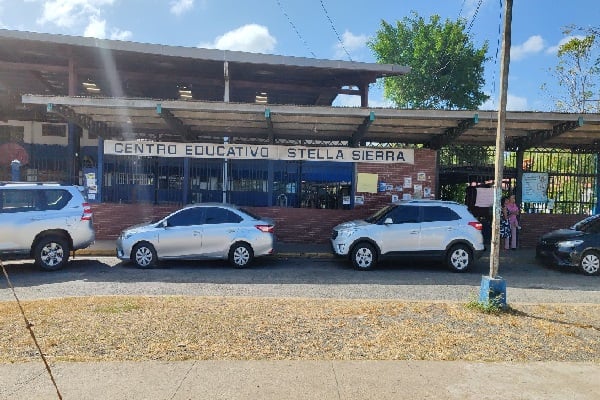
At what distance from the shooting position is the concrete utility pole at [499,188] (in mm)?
6812

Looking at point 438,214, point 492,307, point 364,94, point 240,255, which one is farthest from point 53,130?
point 492,307

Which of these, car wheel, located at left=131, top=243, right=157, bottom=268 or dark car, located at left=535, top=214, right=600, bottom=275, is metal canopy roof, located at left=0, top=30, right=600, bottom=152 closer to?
dark car, located at left=535, top=214, right=600, bottom=275

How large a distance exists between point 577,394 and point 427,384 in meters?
1.33

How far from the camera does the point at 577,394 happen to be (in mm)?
4207

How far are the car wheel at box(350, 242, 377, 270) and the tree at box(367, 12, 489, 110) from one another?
18.7 metres

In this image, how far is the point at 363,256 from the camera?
10.6 meters

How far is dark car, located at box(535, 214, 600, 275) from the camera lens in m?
10.6

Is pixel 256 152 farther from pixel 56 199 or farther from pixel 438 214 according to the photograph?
pixel 438 214

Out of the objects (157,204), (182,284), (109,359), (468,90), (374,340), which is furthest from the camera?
(468,90)

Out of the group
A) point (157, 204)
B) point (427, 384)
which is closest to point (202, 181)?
point (157, 204)

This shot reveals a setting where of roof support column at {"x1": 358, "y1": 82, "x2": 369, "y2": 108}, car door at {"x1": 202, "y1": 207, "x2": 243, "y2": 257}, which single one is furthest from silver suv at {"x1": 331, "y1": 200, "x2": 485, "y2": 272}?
roof support column at {"x1": 358, "y1": 82, "x2": 369, "y2": 108}

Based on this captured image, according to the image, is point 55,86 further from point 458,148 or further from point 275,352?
point 275,352

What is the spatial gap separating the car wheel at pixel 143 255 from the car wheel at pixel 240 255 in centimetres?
177

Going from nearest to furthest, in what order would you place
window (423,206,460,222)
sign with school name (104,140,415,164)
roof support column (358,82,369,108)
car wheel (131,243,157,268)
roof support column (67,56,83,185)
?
car wheel (131,243,157,268) → window (423,206,460,222) → sign with school name (104,140,415,164) → roof support column (67,56,83,185) → roof support column (358,82,369,108)
